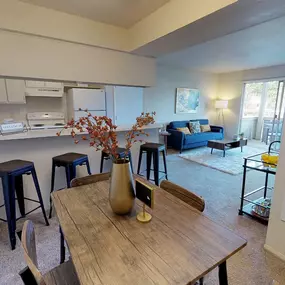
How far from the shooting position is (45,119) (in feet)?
13.1

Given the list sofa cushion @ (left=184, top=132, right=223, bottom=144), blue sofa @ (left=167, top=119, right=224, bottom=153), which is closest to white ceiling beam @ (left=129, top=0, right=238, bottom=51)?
blue sofa @ (left=167, top=119, right=224, bottom=153)

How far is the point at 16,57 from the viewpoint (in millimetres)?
2047

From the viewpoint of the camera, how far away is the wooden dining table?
2.52 feet

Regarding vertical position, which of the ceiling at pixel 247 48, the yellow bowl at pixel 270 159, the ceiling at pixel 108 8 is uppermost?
the ceiling at pixel 247 48

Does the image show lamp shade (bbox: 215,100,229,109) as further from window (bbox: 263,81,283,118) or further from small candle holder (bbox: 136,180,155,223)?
small candle holder (bbox: 136,180,155,223)

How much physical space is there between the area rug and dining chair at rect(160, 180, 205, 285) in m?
2.90

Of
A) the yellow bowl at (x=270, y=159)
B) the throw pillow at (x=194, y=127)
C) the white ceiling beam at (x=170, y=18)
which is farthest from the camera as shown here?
the throw pillow at (x=194, y=127)

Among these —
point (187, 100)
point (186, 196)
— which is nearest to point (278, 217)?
point (186, 196)

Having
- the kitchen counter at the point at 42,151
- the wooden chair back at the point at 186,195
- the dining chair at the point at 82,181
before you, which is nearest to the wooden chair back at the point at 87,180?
the dining chair at the point at 82,181

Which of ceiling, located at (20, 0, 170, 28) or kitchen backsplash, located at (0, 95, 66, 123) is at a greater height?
ceiling, located at (20, 0, 170, 28)

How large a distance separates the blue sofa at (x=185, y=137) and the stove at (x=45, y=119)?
308 cm

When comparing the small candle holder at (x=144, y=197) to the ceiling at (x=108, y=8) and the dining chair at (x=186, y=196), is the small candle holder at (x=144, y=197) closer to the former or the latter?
the dining chair at (x=186, y=196)

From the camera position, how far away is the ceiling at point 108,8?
1903 mm

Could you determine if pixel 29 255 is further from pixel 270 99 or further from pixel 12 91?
pixel 270 99
